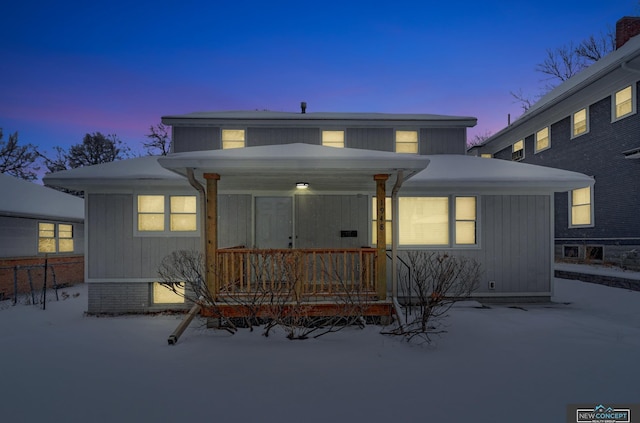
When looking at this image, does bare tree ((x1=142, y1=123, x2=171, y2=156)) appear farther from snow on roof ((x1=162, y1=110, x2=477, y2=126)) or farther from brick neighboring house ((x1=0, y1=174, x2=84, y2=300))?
snow on roof ((x1=162, y1=110, x2=477, y2=126))

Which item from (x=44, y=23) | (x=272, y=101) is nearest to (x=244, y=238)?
(x=44, y=23)

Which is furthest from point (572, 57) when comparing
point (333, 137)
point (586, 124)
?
point (333, 137)

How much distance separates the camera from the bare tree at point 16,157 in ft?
74.2

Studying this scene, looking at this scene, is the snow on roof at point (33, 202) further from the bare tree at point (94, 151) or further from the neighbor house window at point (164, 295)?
the bare tree at point (94, 151)

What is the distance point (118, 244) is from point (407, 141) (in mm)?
8678

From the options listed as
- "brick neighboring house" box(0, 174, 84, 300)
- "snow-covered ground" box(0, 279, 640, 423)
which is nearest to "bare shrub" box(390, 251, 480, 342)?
"snow-covered ground" box(0, 279, 640, 423)

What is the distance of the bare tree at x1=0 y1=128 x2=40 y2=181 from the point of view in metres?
22.6

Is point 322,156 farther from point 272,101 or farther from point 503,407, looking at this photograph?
point 272,101

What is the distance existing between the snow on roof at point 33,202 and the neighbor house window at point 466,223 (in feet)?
42.4

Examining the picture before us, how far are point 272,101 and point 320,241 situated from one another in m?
93.0

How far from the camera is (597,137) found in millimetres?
12133

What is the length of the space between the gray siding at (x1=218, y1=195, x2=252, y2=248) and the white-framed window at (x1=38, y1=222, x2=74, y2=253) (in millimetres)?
8077

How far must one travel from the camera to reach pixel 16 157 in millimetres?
23062

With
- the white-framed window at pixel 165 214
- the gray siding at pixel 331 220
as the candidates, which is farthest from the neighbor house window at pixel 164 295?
the gray siding at pixel 331 220
